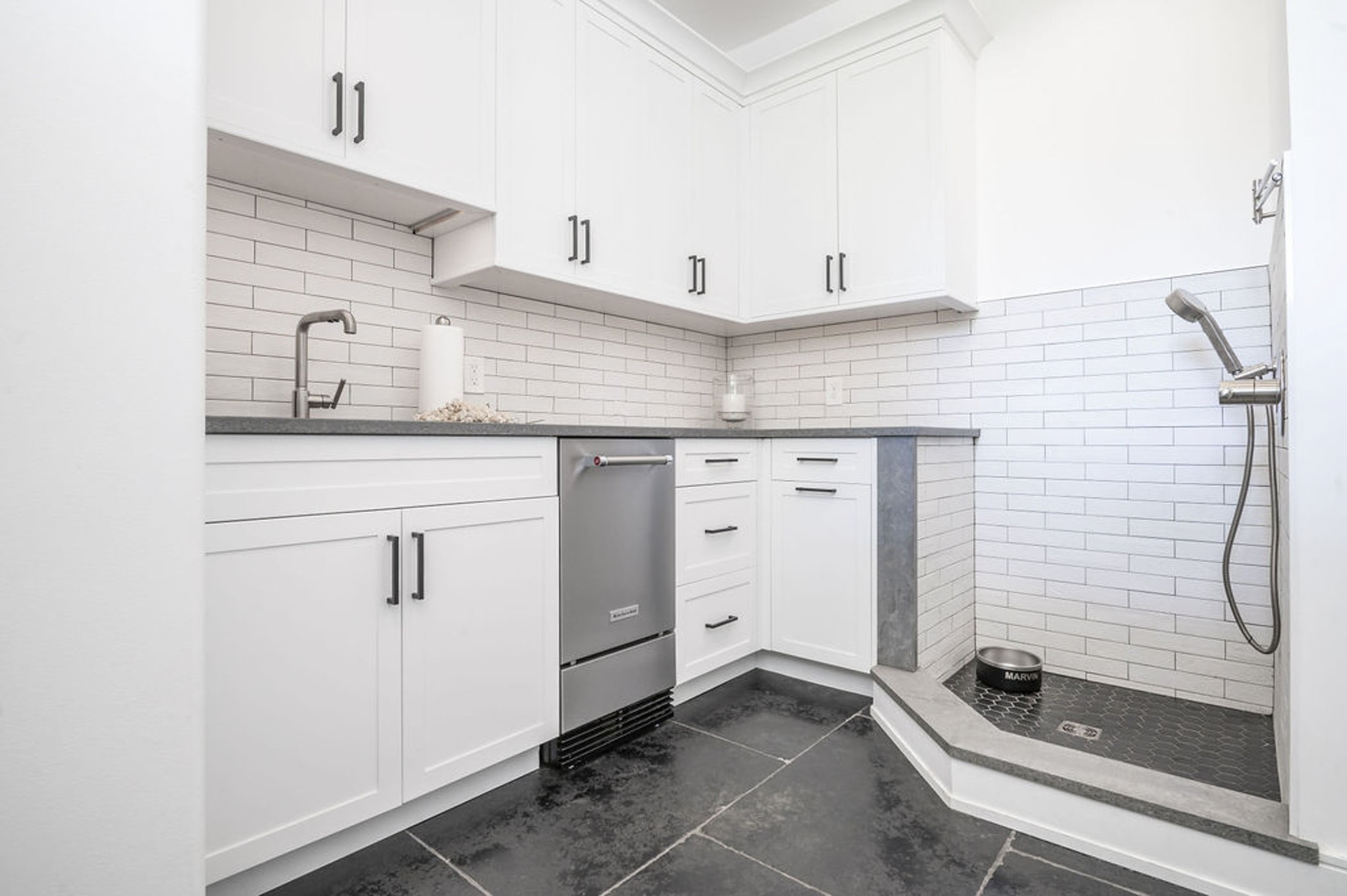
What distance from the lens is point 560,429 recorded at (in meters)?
1.88

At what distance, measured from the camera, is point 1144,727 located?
6.63 ft

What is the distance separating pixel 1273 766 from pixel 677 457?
1.81m

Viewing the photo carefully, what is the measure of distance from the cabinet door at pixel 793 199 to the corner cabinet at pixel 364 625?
154 centimetres

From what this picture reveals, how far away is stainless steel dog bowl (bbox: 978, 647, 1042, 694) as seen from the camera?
7.45ft

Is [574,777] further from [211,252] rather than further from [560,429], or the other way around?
[211,252]

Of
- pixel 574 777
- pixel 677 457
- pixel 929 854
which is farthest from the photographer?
Result: pixel 677 457

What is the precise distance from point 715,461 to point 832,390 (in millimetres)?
940

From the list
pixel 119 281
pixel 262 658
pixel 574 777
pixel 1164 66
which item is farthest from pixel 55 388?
pixel 1164 66

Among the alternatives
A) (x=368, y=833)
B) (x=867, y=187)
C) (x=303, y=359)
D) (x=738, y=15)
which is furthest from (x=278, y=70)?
(x=867, y=187)

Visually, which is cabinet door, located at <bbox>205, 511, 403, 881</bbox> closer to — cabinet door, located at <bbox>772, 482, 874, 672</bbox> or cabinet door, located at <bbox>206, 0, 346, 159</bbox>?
cabinet door, located at <bbox>206, 0, 346, 159</bbox>

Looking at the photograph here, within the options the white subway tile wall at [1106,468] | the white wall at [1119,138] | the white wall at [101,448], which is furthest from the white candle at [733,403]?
the white wall at [101,448]

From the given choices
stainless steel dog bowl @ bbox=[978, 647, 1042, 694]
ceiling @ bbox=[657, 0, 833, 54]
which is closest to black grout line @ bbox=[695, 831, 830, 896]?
stainless steel dog bowl @ bbox=[978, 647, 1042, 694]

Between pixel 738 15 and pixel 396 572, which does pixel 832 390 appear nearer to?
pixel 738 15

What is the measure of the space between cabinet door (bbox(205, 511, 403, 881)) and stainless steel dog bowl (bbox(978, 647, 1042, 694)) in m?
1.89
